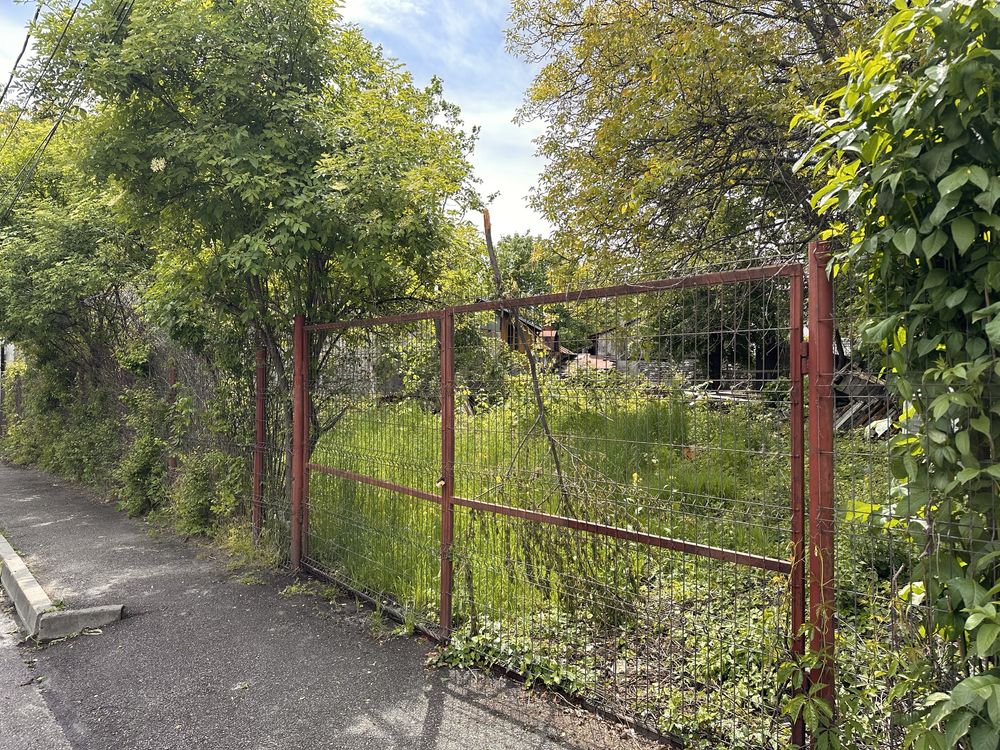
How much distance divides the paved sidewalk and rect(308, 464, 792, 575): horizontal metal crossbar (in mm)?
944

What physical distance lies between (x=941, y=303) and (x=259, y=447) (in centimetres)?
555

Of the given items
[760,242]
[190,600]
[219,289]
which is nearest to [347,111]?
[219,289]

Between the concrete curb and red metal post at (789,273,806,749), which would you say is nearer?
red metal post at (789,273,806,749)

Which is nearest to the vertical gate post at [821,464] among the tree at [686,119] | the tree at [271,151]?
the tree at [271,151]

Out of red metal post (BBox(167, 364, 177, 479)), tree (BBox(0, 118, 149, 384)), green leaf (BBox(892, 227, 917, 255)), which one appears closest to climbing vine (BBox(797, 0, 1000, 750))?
green leaf (BBox(892, 227, 917, 255))

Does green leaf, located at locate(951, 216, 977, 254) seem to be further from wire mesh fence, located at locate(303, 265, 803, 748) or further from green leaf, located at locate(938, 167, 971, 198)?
wire mesh fence, located at locate(303, 265, 803, 748)

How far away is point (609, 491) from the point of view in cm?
326

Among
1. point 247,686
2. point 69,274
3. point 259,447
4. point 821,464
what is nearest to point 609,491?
point 821,464

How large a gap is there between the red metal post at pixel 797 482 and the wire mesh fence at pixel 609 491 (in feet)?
0.04

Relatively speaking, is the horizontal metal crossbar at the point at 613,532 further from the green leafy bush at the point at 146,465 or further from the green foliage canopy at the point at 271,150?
the green leafy bush at the point at 146,465

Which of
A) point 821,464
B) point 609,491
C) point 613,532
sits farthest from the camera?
point 609,491

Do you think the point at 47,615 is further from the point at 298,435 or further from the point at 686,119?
the point at 686,119

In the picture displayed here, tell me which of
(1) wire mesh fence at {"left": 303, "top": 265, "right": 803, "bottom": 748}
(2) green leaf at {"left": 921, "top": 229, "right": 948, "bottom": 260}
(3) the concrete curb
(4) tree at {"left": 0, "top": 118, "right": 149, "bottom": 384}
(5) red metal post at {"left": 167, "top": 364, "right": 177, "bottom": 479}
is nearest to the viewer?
(2) green leaf at {"left": 921, "top": 229, "right": 948, "bottom": 260}

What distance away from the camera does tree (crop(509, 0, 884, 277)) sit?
22.4ft
